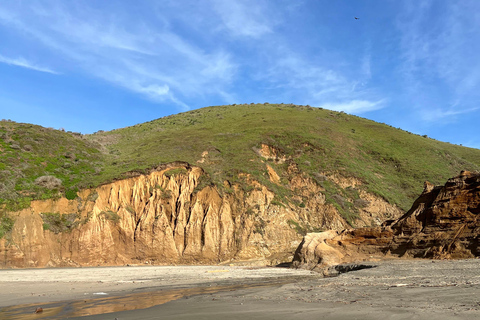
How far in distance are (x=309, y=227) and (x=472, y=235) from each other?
2089 centimetres

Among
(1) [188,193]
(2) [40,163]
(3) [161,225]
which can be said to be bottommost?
(3) [161,225]

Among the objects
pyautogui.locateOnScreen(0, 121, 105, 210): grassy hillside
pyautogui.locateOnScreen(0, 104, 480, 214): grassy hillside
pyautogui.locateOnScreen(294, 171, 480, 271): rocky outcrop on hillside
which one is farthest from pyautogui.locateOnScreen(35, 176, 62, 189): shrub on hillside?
pyautogui.locateOnScreen(294, 171, 480, 271): rocky outcrop on hillside

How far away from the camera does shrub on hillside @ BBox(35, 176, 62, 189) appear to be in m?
34.4

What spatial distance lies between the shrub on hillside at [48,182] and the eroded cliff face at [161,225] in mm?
1834

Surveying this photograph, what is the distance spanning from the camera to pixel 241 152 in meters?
47.2

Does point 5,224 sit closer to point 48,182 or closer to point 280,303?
point 48,182

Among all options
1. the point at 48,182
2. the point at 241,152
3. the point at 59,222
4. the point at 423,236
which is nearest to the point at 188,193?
the point at 241,152

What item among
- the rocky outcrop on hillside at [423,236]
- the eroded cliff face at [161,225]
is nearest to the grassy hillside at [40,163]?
the eroded cliff face at [161,225]

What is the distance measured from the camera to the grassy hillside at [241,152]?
38.9m

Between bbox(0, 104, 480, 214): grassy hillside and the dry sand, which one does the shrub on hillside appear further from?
the dry sand

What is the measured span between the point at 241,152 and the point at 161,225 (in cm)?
1613

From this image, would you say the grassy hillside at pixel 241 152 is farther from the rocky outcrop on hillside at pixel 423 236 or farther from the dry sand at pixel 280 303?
the dry sand at pixel 280 303

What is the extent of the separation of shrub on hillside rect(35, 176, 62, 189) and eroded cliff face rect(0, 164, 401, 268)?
6.02 feet

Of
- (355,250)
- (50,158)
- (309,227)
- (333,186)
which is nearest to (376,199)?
(333,186)
